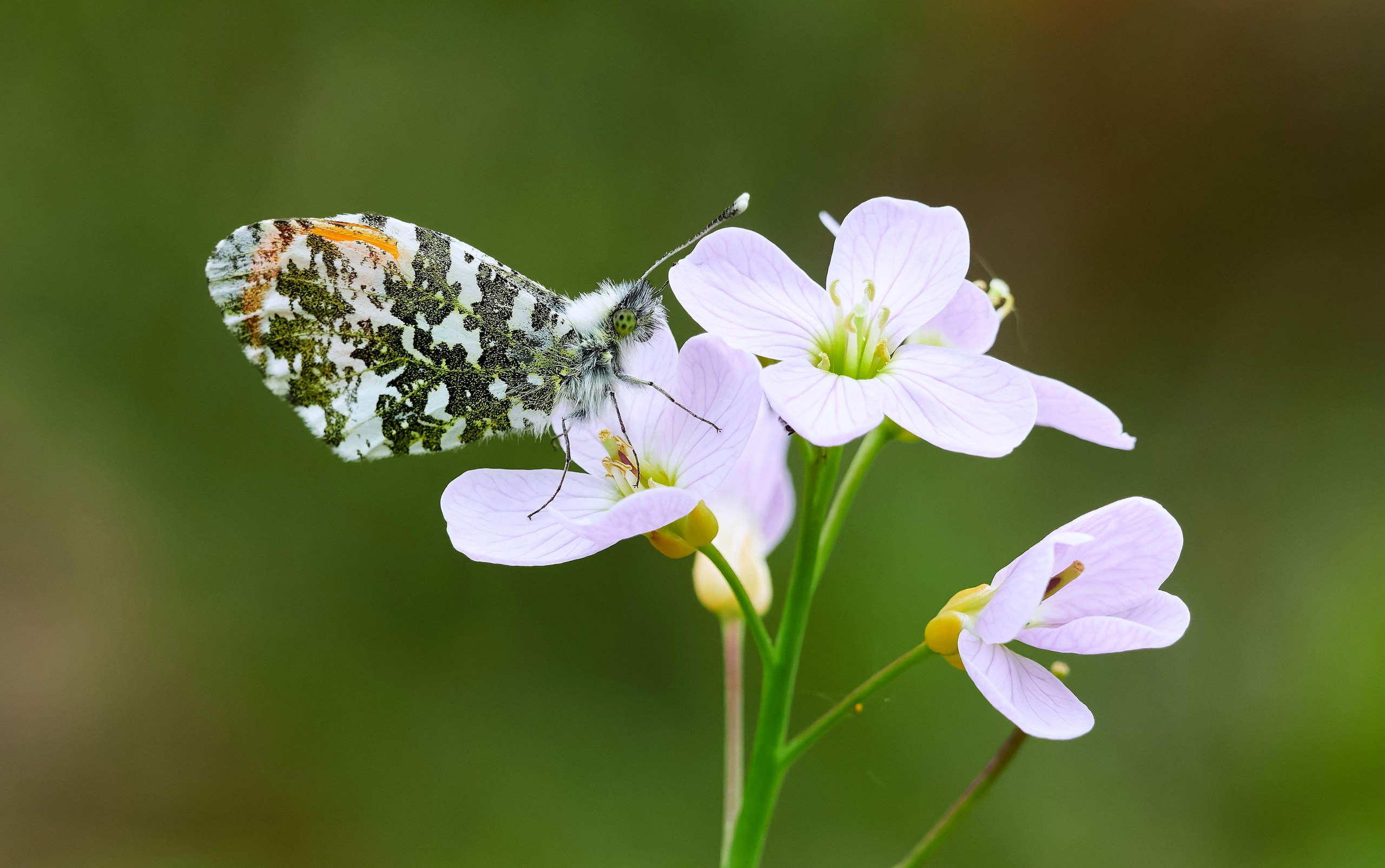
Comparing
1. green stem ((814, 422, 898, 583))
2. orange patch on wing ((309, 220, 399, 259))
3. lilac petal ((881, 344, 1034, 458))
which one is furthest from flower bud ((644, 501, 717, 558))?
orange patch on wing ((309, 220, 399, 259))

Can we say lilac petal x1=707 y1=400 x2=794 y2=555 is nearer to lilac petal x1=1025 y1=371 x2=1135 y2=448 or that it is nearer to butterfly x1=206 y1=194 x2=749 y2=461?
butterfly x1=206 y1=194 x2=749 y2=461

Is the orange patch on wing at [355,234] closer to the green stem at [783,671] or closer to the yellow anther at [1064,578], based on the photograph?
the green stem at [783,671]

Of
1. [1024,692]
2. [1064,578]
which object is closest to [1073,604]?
[1064,578]

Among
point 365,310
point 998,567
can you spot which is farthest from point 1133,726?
point 365,310

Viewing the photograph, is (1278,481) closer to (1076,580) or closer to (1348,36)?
(1348,36)

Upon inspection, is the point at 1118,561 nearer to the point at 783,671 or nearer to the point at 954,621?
the point at 954,621

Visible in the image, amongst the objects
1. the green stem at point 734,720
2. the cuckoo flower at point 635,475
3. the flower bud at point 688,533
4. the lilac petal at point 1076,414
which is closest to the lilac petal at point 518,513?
the cuckoo flower at point 635,475
